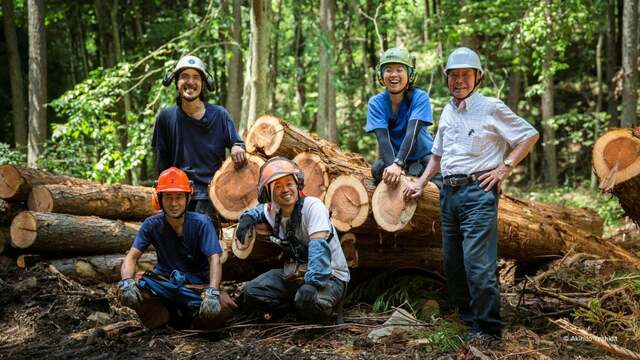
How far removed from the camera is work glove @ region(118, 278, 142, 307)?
4.55 m

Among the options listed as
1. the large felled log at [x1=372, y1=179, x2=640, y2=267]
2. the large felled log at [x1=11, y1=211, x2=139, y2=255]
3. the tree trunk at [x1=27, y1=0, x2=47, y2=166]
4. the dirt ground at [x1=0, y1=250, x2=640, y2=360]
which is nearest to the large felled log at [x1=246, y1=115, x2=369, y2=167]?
the large felled log at [x1=372, y1=179, x2=640, y2=267]

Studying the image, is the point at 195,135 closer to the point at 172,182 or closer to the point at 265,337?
the point at 172,182

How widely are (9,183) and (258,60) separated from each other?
4.00 metres

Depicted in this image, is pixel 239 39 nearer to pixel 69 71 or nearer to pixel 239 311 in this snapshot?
pixel 239 311

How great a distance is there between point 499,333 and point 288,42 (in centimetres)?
2077

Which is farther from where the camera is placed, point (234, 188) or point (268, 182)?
point (234, 188)

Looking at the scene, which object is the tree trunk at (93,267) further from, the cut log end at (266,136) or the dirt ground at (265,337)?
the cut log end at (266,136)

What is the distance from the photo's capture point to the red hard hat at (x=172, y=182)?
4734 millimetres

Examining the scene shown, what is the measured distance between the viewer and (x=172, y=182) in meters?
4.75

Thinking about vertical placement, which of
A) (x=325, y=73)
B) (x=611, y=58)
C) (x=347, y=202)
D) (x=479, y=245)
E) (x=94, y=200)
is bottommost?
(x=479, y=245)

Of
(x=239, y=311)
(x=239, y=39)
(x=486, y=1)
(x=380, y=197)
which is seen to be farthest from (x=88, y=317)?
(x=486, y=1)

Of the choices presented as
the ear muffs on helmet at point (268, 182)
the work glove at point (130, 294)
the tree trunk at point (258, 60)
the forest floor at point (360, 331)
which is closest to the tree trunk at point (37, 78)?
the tree trunk at point (258, 60)

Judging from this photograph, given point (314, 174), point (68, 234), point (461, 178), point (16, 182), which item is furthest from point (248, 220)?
point (16, 182)

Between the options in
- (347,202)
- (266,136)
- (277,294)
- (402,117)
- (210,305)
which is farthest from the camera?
(266,136)
